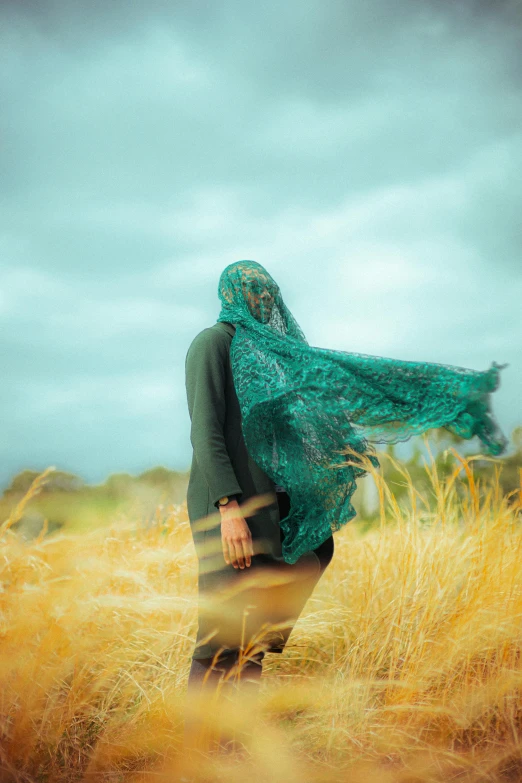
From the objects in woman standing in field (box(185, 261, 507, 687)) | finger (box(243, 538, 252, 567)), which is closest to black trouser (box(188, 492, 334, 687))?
woman standing in field (box(185, 261, 507, 687))

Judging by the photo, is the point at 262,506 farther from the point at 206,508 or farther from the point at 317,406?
Answer: the point at 317,406

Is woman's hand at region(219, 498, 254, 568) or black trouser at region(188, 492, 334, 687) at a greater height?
woman's hand at region(219, 498, 254, 568)

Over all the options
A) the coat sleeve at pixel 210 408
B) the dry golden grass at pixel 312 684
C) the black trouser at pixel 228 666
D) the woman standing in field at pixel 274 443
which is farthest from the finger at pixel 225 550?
the dry golden grass at pixel 312 684

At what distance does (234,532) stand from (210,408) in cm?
44

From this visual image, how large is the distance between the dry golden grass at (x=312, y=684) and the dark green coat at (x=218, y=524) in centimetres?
29

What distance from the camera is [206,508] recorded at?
7.61ft

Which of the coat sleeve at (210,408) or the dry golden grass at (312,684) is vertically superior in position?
the coat sleeve at (210,408)

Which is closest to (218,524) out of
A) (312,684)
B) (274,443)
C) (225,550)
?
(225,550)

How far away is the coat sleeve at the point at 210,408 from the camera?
2.20 meters

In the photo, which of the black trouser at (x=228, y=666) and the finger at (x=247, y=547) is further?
the black trouser at (x=228, y=666)

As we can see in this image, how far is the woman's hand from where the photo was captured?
2.19 m

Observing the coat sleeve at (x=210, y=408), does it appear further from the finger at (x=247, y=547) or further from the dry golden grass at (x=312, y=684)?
the dry golden grass at (x=312, y=684)

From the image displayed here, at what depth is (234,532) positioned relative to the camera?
219cm

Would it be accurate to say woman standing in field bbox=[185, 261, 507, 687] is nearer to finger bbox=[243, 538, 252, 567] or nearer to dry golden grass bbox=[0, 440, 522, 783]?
finger bbox=[243, 538, 252, 567]
